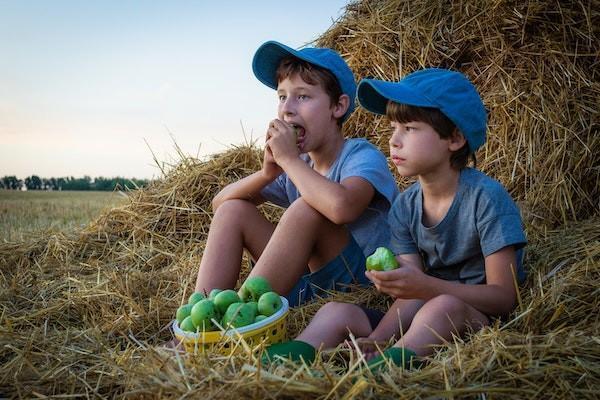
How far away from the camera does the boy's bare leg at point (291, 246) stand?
2279mm

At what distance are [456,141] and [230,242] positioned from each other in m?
1.02

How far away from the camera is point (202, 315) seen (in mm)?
1906

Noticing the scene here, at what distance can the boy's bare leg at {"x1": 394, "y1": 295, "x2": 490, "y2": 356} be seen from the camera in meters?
1.82

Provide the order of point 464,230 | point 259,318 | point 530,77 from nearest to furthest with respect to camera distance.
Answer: point 259,318 → point 464,230 → point 530,77

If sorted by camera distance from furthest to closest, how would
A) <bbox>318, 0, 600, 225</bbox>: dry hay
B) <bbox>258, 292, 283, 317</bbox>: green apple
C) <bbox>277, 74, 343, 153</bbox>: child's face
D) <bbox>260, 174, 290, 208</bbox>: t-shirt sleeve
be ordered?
<bbox>318, 0, 600, 225</bbox>: dry hay < <bbox>260, 174, 290, 208</bbox>: t-shirt sleeve < <bbox>277, 74, 343, 153</bbox>: child's face < <bbox>258, 292, 283, 317</bbox>: green apple

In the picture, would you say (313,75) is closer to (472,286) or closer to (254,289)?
(254,289)

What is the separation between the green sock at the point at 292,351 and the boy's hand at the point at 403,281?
0.30 meters

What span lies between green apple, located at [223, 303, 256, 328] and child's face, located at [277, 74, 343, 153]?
2.97 feet

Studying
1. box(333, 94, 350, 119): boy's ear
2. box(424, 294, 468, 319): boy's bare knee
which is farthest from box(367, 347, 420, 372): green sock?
box(333, 94, 350, 119): boy's ear

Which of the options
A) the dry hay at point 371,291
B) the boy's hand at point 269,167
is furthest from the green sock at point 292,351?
the boy's hand at point 269,167

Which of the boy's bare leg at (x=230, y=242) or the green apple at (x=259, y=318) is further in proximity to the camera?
the boy's bare leg at (x=230, y=242)

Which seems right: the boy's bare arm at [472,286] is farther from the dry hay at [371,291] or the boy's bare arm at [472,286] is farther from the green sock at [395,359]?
the green sock at [395,359]

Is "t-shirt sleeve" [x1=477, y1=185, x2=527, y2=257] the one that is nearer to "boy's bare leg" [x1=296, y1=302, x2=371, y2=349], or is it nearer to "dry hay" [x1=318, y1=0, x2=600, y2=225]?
"boy's bare leg" [x1=296, y1=302, x2=371, y2=349]

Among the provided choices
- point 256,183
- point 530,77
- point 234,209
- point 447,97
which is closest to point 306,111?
point 256,183
